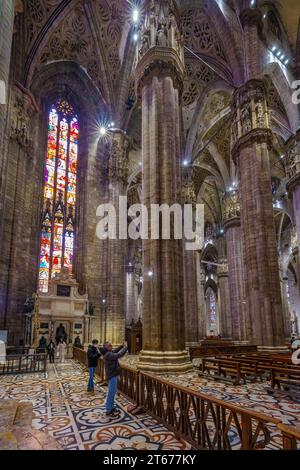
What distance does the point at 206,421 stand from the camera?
4535 mm

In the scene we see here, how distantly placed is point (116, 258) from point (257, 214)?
371 inches

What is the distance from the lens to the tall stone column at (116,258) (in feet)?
62.3

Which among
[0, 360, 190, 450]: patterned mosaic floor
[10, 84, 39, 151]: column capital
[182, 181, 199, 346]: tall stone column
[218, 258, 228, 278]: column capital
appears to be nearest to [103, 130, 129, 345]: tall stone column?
[182, 181, 199, 346]: tall stone column

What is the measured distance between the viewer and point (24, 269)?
16266 millimetres

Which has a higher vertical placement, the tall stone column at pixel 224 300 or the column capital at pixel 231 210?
the column capital at pixel 231 210

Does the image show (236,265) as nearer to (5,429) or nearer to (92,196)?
(92,196)

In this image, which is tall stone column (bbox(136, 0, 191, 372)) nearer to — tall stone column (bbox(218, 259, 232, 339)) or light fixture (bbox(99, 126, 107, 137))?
light fixture (bbox(99, 126, 107, 137))

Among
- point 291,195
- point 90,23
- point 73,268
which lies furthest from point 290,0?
point 73,268

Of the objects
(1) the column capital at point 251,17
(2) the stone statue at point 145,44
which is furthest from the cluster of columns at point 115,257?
(1) the column capital at point 251,17

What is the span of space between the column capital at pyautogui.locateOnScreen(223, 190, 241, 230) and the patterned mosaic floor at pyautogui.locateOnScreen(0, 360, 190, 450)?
19172mm

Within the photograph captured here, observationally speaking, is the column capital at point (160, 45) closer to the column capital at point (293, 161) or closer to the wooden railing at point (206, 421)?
the column capital at point (293, 161)

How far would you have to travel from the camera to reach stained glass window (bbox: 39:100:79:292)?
18.7 metres

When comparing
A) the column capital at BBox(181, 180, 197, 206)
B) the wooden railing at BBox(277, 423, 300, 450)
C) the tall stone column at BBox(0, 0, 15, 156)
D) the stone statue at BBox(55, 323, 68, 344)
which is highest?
the column capital at BBox(181, 180, 197, 206)

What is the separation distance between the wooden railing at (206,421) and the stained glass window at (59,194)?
13.8 metres
